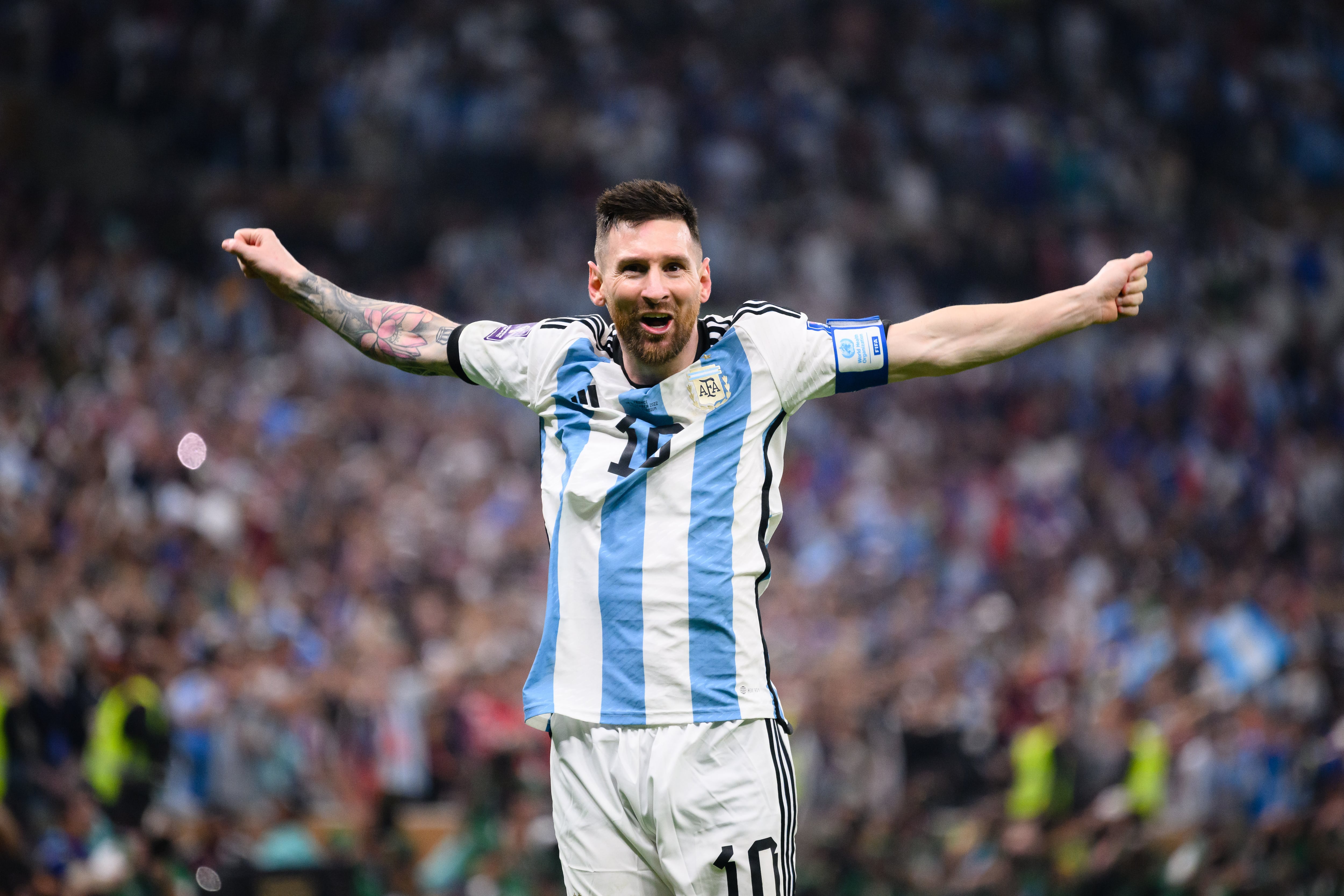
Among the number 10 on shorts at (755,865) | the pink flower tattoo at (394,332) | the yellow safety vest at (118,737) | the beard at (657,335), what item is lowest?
the yellow safety vest at (118,737)

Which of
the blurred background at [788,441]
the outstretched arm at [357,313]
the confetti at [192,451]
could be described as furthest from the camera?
the confetti at [192,451]

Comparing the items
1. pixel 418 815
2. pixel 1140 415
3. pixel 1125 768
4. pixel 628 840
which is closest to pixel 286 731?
pixel 418 815

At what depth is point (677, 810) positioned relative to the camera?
124 inches

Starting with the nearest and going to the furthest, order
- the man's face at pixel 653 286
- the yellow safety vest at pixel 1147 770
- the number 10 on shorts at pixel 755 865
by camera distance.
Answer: the number 10 on shorts at pixel 755 865, the man's face at pixel 653 286, the yellow safety vest at pixel 1147 770

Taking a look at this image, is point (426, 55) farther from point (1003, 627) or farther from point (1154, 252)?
point (1003, 627)


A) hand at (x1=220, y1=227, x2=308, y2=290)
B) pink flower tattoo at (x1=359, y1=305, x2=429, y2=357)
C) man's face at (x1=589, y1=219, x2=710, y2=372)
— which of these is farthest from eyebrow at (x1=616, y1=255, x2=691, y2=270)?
hand at (x1=220, y1=227, x2=308, y2=290)

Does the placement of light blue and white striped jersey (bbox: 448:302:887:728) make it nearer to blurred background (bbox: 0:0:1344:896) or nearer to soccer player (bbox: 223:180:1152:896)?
soccer player (bbox: 223:180:1152:896)

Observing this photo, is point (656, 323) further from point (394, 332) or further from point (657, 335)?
point (394, 332)

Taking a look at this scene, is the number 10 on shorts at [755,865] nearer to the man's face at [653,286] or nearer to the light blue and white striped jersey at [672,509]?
the light blue and white striped jersey at [672,509]

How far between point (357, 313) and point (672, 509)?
3.88ft

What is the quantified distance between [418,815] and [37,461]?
15.8ft

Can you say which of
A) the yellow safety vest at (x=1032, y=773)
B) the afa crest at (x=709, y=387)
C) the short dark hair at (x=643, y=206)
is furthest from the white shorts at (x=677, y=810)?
the yellow safety vest at (x=1032, y=773)

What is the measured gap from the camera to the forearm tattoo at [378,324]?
3.75 m

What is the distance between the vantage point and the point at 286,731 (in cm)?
873
